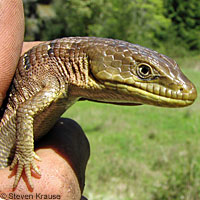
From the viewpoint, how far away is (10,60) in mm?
2025

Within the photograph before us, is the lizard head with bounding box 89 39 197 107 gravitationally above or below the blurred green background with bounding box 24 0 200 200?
above

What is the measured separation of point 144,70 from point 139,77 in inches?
2.2

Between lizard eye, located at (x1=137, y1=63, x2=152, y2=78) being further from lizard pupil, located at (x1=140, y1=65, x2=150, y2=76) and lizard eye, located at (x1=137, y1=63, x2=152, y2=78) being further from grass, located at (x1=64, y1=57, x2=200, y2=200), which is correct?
grass, located at (x1=64, y1=57, x2=200, y2=200)

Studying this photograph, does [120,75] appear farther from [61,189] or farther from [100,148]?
[100,148]

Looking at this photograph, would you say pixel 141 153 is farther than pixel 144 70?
Yes

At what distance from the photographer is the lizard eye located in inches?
69.6

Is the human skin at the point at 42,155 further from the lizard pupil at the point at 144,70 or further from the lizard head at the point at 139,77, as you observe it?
the lizard pupil at the point at 144,70

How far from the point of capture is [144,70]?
179cm

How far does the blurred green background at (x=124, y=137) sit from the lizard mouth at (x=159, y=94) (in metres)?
2.92

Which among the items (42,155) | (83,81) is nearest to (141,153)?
(42,155)

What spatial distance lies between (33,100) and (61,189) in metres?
0.62

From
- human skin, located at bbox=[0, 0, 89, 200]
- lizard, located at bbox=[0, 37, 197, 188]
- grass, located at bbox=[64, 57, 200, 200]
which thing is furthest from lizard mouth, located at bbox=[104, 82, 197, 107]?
grass, located at bbox=[64, 57, 200, 200]

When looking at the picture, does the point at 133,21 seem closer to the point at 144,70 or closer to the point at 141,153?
the point at 141,153

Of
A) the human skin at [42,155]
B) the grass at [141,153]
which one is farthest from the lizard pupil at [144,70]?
the grass at [141,153]
